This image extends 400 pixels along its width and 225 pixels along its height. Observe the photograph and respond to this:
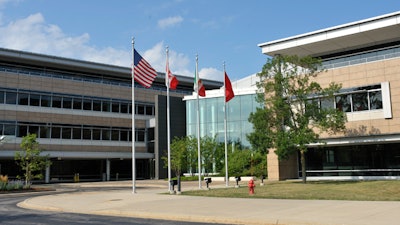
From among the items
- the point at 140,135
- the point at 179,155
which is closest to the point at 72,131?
the point at 140,135

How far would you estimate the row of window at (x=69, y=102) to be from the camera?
53.4 metres

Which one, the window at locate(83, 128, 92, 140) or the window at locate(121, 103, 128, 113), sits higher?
the window at locate(121, 103, 128, 113)

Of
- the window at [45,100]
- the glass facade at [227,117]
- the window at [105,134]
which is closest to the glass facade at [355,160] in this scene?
the glass facade at [227,117]

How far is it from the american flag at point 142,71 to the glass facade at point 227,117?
25933 millimetres

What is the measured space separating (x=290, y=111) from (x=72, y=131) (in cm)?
3404

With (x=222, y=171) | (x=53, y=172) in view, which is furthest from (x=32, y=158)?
(x=222, y=171)

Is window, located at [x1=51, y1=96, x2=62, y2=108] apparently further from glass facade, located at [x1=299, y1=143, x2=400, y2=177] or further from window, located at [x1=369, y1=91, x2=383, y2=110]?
window, located at [x1=369, y1=91, x2=383, y2=110]

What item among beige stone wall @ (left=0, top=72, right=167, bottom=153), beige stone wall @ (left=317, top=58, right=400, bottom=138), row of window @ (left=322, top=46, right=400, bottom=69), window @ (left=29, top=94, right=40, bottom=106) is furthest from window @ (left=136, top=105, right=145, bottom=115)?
beige stone wall @ (left=317, top=58, right=400, bottom=138)

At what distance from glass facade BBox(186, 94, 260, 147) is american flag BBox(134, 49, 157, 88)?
25933 millimetres

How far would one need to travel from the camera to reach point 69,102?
5841cm

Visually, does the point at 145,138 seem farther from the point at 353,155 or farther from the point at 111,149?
the point at 353,155

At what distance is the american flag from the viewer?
28859mm

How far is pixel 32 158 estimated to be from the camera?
41781 millimetres

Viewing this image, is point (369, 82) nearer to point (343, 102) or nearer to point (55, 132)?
point (343, 102)
